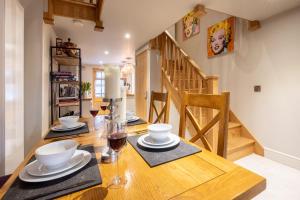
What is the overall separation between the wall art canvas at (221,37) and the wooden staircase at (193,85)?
814 millimetres

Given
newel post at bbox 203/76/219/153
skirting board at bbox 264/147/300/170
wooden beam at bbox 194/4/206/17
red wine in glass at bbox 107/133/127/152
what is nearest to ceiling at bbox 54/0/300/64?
wooden beam at bbox 194/4/206/17

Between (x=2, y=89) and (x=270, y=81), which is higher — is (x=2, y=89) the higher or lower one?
the lower one

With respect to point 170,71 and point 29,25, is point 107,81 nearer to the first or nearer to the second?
point 29,25

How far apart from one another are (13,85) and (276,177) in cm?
297

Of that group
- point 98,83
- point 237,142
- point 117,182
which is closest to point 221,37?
A: point 237,142

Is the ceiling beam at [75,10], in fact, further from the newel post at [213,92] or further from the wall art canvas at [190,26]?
the wall art canvas at [190,26]

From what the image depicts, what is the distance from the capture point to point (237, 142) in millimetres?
2508

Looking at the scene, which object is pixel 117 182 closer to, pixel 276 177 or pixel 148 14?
pixel 148 14

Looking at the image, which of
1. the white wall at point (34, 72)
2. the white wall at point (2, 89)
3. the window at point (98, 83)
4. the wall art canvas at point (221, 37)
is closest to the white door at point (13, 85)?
the white wall at point (2, 89)

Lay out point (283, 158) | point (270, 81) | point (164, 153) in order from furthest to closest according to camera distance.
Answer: point (270, 81) → point (283, 158) → point (164, 153)

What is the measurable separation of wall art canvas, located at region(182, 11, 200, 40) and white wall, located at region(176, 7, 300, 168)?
2.78 ft

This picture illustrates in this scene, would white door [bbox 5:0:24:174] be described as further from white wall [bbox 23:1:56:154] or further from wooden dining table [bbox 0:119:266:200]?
wooden dining table [bbox 0:119:266:200]

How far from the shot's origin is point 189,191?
55 cm

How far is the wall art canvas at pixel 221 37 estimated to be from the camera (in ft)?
9.47
